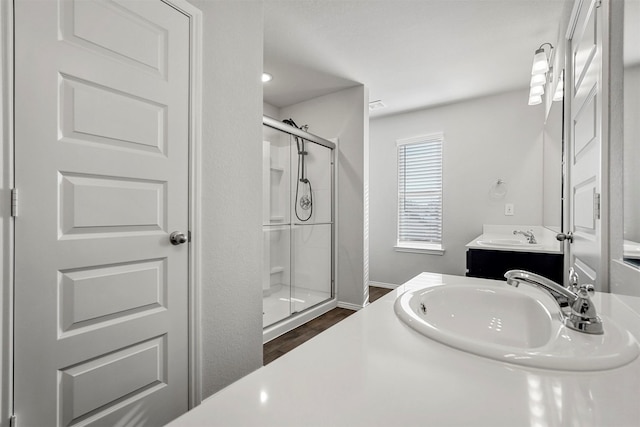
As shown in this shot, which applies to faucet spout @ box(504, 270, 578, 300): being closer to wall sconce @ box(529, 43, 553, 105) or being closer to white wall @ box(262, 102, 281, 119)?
wall sconce @ box(529, 43, 553, 105)

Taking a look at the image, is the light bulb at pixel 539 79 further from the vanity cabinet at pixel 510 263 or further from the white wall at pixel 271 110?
the white wall at pixel 271 110

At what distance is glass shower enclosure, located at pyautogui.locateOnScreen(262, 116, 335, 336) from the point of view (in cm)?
271

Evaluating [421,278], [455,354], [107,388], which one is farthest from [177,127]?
[455,354]

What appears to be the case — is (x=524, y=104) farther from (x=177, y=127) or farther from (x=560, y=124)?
(x=177, y=127)

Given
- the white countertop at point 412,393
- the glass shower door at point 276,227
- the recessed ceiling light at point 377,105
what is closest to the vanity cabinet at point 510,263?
the glass shower door at point 276,227

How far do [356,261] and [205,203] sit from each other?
211 centimetres

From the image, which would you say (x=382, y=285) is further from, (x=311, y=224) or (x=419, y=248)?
(x=311, y=224)

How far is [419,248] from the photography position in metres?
3.90

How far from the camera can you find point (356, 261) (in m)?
3.30

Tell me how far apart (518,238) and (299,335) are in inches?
94.3

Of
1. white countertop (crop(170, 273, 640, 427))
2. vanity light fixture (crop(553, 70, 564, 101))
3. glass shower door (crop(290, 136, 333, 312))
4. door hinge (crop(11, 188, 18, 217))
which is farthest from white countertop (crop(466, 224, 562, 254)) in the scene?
door hinge (crop(11, 188, 18, 217))

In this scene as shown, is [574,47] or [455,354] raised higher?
[574,47]

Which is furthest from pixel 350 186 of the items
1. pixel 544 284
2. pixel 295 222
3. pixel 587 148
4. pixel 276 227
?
pixel 544 284

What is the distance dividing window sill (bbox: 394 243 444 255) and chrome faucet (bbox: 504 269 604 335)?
122 inches
